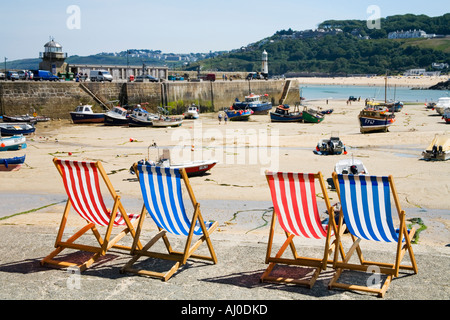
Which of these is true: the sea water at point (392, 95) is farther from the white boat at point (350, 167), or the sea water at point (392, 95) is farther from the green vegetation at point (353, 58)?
the green vegetation at point (353, 58)

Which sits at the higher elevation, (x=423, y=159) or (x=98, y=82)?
(x=98, y=82)

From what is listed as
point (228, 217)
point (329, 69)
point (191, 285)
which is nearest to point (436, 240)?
point (228, 217)

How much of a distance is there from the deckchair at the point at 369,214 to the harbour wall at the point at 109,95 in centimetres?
2867

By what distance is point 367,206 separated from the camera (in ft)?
16.1

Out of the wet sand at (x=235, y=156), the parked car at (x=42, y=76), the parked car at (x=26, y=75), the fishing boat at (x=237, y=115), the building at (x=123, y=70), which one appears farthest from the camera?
the building at (x=123, y=70)

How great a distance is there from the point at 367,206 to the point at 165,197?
6.90 ft

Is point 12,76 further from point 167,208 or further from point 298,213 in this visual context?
point 298,213

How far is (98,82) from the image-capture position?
3450 centimetres

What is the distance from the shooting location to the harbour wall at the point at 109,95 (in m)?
30.4

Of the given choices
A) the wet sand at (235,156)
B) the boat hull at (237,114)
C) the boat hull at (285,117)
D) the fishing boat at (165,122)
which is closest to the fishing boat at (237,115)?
the boat hull at (237,114)

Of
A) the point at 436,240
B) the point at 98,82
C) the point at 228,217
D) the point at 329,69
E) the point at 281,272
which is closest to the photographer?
Result: the point at 281,272

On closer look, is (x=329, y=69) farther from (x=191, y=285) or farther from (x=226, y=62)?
(x=191, y=285)

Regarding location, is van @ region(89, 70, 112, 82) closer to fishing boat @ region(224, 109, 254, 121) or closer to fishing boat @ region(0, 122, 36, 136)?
fishing boat @ region(224, 109, 254, 121)
